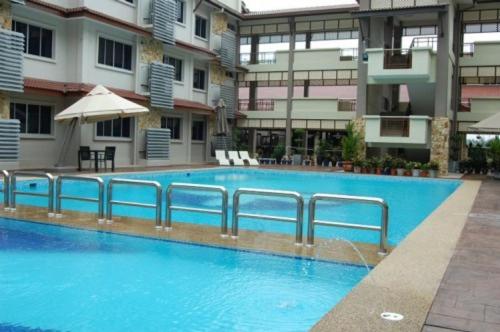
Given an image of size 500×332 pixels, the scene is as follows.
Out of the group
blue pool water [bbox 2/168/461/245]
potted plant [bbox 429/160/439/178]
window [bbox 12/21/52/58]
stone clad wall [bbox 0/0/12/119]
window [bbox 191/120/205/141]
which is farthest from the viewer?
window [bbox 191/120/205/141]

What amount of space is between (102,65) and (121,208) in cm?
1161

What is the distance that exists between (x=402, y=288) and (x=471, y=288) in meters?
0.65

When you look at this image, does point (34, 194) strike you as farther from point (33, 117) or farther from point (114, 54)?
point (114, 54)

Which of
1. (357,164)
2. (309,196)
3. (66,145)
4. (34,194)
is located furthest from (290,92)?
(34,194)

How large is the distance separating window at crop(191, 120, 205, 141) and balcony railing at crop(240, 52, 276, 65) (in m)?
5.74

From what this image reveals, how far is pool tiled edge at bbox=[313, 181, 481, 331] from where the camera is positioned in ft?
12.9

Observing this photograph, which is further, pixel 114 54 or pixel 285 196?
pixel 114 54

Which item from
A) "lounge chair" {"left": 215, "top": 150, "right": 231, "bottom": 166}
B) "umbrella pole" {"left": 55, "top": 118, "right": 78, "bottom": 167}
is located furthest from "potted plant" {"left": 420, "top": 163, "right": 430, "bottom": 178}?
"umbrella pole" {"left": 55, "top": 118, "right": 78, "bottom": 167}

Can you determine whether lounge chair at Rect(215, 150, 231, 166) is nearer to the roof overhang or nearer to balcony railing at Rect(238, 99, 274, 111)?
balcony railing at Rect(238, 99, 274, 111)

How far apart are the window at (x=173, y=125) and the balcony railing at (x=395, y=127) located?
34.5ft

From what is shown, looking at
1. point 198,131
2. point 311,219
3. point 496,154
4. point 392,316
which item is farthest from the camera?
point 198,131

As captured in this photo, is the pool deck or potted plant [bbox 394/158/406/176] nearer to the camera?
the pool deck

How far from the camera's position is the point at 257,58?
1313 inches

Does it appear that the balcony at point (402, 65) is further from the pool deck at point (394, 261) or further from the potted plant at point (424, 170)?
the pool deck at point (394, 261)
